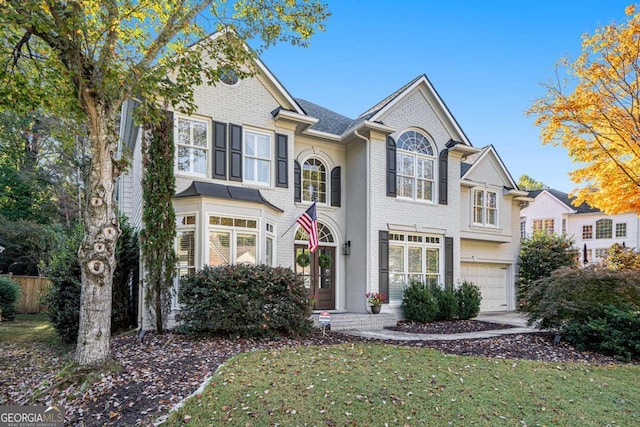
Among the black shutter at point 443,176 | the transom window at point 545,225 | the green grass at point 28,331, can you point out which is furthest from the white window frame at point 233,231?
the transom window at point 545,225

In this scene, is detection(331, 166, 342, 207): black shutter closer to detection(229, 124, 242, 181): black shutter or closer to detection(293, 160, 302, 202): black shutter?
detection(293, 160, 302, 202): black shutter

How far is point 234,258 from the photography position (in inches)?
403

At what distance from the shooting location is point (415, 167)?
13820 millimetres

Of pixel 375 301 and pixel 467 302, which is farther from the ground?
pixel 375 301

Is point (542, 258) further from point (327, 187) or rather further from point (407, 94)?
point (327, 187)

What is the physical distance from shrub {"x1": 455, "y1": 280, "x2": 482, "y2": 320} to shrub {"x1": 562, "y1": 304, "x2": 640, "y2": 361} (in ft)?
14.1

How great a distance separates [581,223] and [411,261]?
24.0m

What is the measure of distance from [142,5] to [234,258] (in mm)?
5982

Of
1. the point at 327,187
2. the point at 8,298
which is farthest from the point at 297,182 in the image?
the point at 8,298

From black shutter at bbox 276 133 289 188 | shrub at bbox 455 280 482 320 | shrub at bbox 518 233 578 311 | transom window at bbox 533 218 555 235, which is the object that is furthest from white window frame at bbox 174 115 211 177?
transom window at bbox 533 218 555 235

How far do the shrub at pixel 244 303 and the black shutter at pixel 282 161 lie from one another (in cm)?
352

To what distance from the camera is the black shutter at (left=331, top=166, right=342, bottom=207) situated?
13.6 m

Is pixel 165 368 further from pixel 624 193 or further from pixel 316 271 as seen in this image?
pixel 624 193

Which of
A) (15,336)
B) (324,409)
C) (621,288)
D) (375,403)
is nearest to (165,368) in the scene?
(324,409)
